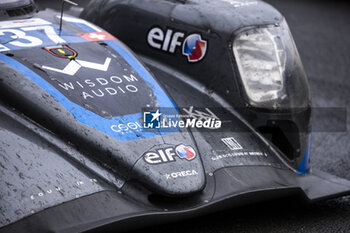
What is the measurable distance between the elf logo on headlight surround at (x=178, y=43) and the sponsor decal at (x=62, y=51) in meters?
0.68

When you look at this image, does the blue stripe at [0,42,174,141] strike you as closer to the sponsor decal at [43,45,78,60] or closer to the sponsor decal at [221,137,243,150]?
the sponsor decal at [43,45,78,60]

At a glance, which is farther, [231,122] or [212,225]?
[231,122]

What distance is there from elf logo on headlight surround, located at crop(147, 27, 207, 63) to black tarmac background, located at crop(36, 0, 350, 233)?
100 centimetres

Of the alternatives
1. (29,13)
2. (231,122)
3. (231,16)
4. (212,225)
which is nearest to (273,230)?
(212,225)

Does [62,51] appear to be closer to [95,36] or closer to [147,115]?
[95,36]

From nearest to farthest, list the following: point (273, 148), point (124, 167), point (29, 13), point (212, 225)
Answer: point (124, 167), point (212, 225), point (273, 148), point (29, 13)

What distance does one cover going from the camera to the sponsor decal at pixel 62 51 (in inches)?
132

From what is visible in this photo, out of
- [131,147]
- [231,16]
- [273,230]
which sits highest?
[231,16]

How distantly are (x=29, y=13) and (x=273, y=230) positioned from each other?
2.04 m

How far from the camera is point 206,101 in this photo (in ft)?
12.0

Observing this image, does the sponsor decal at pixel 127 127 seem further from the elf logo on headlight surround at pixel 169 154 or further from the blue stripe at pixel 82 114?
the elf logo on headlight surround at pixel 169 154

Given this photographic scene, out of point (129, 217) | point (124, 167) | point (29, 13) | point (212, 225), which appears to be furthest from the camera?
point (29, 13)

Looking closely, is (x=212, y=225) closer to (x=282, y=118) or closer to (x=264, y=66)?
(x=282, y=118)

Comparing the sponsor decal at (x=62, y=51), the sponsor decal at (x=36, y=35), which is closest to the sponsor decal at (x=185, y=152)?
the sponsor decal at (x=62, y=51)
